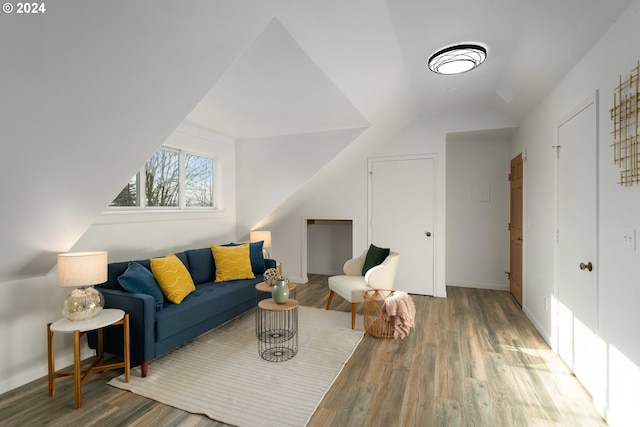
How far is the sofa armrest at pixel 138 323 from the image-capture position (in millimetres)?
2238

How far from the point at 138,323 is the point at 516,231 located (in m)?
4.51

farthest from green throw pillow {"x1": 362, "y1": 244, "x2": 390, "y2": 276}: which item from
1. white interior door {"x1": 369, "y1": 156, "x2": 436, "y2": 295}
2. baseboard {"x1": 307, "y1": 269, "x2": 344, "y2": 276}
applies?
baseboard {"x1": 307, "y1": 269, "x2": 344, "y2": 276}

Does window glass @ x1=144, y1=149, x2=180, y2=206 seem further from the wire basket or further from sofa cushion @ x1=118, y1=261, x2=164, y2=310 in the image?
the wire basket

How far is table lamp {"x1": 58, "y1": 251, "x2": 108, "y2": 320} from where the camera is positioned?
6.73 ft

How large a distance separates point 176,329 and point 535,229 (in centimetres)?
369

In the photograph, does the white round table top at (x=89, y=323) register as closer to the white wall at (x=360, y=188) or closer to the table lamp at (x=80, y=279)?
the table lamp at (x=80, y=279)

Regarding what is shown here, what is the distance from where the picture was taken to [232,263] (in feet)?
11.6

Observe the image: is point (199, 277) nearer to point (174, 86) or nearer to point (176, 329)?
point (176, 329)

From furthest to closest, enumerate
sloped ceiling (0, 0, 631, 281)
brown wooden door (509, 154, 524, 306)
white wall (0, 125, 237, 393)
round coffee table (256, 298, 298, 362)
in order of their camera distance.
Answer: brown wooden door (509, 154, 524, 306) < round coffee table (256, 298, 298, 362) < white wall (0, 125, 237, 393) < sloped ceiling (0, 0, 631, 281)

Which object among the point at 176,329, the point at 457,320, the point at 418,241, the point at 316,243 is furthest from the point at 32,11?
the point at 316,243

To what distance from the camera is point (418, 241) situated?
4500 millimetres

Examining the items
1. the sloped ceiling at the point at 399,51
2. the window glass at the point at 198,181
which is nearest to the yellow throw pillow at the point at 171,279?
the window glass at the point at 198,181

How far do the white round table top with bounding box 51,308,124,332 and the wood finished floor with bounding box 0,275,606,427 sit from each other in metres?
0.50

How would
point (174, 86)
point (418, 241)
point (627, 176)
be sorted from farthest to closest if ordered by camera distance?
point (418, 241) < point (174, 86) < point (627, 176)
